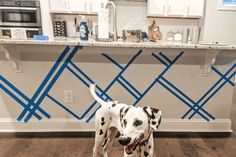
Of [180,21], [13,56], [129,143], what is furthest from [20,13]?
[129,143]

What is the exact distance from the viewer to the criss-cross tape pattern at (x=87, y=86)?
6.22 feet

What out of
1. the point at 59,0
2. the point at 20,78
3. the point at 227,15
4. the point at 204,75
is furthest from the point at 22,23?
the point at 227,15

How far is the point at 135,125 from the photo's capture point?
0.99 m

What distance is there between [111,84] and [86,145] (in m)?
0.64

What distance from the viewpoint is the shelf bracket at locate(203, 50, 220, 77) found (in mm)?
1805

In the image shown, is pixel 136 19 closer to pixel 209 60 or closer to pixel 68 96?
pixel 209 60

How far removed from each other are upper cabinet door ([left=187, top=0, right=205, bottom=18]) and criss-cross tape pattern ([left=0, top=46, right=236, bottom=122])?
2024 millimetres

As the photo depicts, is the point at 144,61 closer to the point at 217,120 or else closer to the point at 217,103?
the point at 217,103

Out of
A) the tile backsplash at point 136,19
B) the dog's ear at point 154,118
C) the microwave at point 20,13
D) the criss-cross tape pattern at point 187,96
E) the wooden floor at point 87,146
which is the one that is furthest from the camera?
the tile backsplash at point 136,19

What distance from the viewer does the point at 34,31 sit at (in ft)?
11.4

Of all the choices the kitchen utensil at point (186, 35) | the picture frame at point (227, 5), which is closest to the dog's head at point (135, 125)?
the kitchen utensil at point (186, 35)

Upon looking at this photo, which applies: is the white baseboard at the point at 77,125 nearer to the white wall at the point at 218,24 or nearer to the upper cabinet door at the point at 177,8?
the upper cabinet door at the point at 177,8

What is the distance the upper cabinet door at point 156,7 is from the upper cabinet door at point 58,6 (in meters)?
1.54

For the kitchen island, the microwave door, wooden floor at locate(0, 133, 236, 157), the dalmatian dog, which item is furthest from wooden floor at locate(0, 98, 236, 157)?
the microwave door
